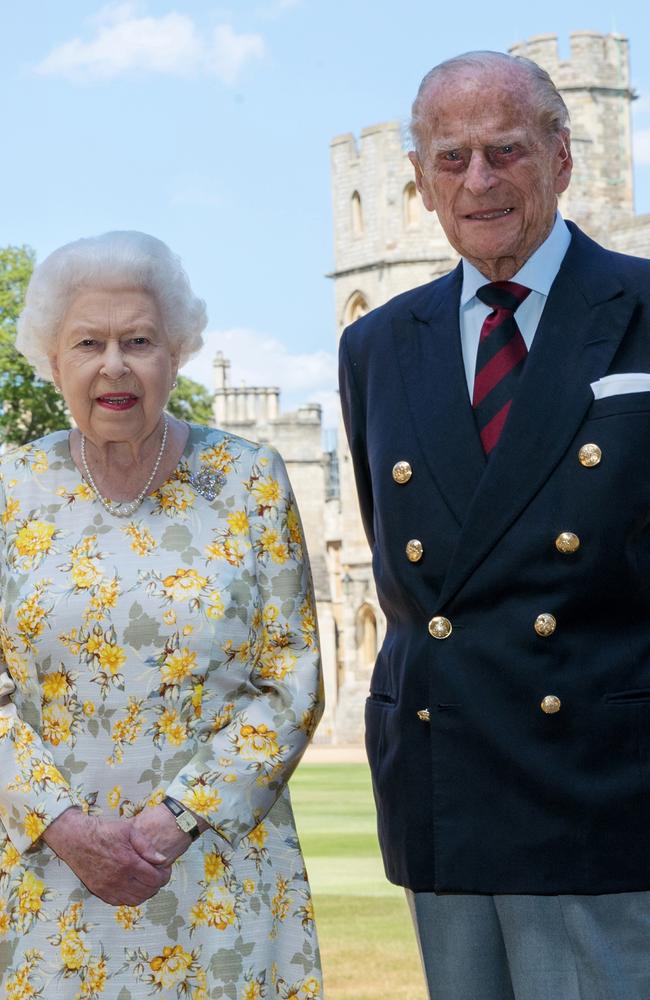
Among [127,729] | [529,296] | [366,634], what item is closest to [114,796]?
[127,729]

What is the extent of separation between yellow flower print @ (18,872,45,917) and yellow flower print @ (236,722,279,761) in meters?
0.53

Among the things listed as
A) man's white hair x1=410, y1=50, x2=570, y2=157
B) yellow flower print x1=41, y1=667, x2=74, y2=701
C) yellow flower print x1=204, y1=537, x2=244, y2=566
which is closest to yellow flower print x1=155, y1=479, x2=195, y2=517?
yellow flower print x1=204, y1=537, x2=244, y2=566

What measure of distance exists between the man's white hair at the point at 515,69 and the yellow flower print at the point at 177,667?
1.21m

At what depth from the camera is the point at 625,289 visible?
11.5 feet

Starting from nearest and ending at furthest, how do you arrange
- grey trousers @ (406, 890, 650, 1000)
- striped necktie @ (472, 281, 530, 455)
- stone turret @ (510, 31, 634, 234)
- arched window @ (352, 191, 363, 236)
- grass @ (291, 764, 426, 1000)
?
grey trousers @ (406, 890, 650, 1000) → striped necktie @ (472, 281, 530, 455) → grass @ (291, 764, 426, 1000) → stone turret @ (510, 31, 634, 234) → arched window @ (352, 191, 363, 236)

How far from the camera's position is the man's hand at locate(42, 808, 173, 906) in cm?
362

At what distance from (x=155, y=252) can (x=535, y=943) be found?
68.2 inches

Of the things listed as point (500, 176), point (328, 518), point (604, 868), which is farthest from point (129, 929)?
point (328, 518)

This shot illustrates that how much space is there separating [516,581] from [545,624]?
107 millimetres

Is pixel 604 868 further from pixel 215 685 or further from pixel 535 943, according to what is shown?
pixel 215 685

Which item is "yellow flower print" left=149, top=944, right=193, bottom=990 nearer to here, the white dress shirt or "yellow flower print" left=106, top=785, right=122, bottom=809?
"yellow flower print" left=106, top=785, right=122, bottom=809

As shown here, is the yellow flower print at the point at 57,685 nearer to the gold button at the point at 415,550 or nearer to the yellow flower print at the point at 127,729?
the yellow flower print at the point at 127,729

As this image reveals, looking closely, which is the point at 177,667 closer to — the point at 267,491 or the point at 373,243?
the point at 267,491

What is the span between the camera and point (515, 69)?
11.5 feet
